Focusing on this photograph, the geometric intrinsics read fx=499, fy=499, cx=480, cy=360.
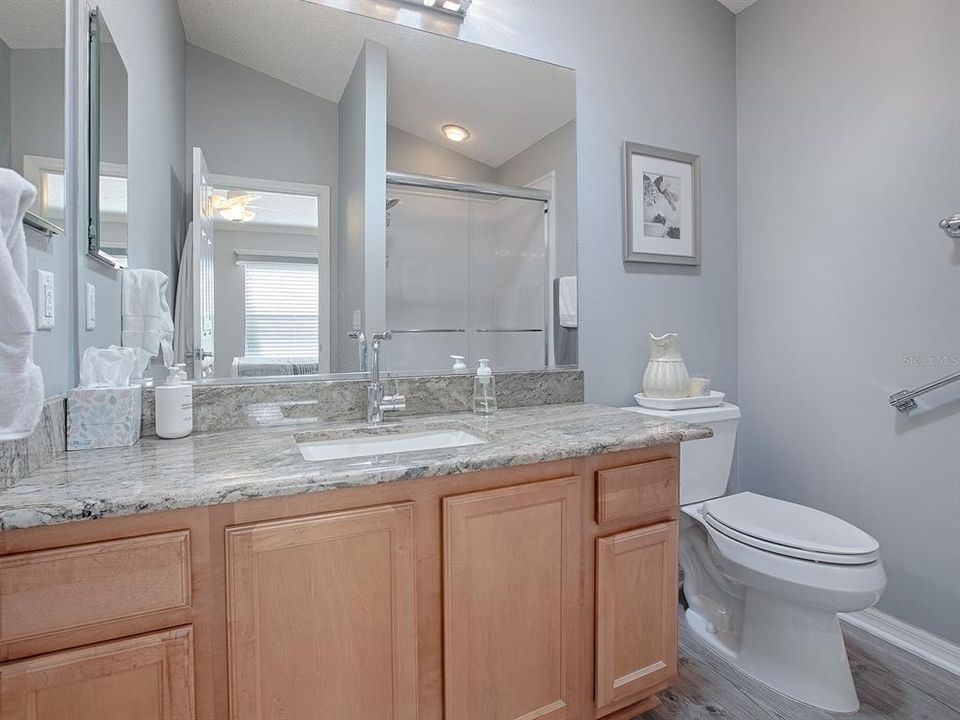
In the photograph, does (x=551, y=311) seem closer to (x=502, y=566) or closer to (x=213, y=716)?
(x=502, y=566)

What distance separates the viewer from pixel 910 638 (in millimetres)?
1726

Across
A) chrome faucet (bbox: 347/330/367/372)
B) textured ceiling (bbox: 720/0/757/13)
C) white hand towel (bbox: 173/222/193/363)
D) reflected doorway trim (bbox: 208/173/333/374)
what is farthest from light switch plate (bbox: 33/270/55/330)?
textured ceiling (bbox: 720/0/757/13)

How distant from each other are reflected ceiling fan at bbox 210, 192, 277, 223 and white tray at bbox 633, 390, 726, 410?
58.6 inches

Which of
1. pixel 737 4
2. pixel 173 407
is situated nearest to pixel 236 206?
pixel 173 407

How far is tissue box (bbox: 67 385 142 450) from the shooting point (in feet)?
3.41

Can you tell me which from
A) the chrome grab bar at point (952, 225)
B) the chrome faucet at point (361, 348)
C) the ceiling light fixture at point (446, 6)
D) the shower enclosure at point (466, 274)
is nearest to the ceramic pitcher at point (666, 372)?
the shower enclosure at point (466, 274)

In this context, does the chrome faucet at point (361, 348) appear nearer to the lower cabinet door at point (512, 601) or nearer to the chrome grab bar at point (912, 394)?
the lower cabinet door at point (512, 601)

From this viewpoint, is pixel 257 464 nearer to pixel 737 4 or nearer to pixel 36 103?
pixel 36 103

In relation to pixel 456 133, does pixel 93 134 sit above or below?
below

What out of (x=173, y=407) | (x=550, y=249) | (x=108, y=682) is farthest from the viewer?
(x=550, y=249)

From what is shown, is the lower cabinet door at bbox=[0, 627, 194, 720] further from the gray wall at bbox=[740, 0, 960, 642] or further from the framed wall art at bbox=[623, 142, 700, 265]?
the gray wall at bbox=[740, 0, 960, 642]

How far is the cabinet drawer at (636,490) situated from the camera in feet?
4.01

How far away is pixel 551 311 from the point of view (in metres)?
1.86

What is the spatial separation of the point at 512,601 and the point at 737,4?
2640mm
